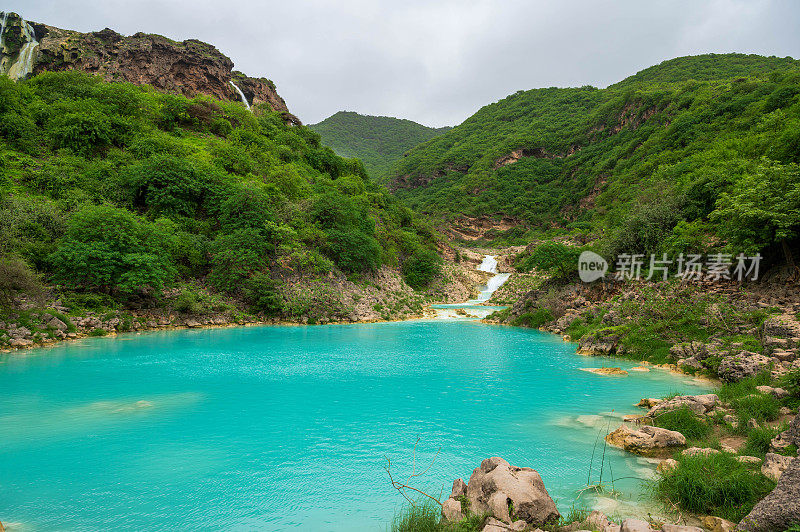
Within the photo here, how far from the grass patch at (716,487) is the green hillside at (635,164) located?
40.7 ft

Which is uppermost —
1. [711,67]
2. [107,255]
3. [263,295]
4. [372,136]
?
[372,136]

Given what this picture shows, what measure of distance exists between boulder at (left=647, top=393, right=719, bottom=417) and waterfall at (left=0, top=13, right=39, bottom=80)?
72458 millimetres

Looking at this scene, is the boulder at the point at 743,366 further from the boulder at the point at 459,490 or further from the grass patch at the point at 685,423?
the boulder at the point at 459,490

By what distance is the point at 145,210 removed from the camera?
98.4 ft

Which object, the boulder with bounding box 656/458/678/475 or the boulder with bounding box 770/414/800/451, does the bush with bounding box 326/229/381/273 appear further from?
the boulder with bounding box 770/414/800/451

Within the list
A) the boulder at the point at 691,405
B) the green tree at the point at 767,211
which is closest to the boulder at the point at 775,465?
the boulder at the point at 691,405

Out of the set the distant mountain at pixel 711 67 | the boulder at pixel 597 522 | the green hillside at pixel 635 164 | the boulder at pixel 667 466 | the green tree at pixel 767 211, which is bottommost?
the boulder at pixel 667 466

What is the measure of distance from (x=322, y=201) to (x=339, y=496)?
33.8m

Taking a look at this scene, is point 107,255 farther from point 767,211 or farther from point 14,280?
point 767,211

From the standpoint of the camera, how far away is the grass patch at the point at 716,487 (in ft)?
16.1

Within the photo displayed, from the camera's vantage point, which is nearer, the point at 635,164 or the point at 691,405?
the point at 691,405

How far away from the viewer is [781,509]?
3.55m

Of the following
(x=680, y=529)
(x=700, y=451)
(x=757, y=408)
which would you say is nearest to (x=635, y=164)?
(x=757, y=408)

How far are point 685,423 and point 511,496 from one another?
6.03 meters
